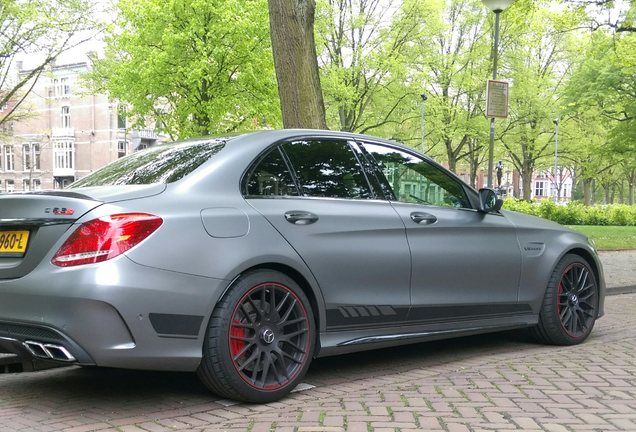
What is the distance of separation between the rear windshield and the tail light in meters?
0.46

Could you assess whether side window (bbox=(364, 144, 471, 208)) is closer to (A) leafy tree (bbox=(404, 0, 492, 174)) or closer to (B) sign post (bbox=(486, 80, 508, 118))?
(B) sign post (bbox=(486, 80, 508, 118))

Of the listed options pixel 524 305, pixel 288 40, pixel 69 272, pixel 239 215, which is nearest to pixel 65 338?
pixel 69 272

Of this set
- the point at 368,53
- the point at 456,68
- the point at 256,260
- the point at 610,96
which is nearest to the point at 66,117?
the point at 368,53

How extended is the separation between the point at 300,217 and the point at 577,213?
25.8 metres

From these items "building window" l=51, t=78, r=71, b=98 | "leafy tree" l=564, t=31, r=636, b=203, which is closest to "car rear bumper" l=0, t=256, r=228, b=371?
"leafy tree" l=564, t=31, r=636, b=203

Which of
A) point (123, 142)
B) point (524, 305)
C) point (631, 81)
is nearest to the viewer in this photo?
point (524, 305)

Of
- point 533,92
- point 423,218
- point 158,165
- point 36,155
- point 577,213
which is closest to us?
point 158,165

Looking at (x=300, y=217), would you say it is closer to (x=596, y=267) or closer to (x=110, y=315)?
(x=110, y=315)

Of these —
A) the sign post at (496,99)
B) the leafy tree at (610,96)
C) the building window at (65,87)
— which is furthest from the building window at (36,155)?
the sign post at (496,99)

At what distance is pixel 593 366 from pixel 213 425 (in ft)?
9.33

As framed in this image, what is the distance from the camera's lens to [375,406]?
12.2 feet

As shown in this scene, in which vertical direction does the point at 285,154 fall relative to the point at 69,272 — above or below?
above

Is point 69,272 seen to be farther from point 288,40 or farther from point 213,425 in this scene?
point 288,40

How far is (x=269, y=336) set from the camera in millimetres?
3703
